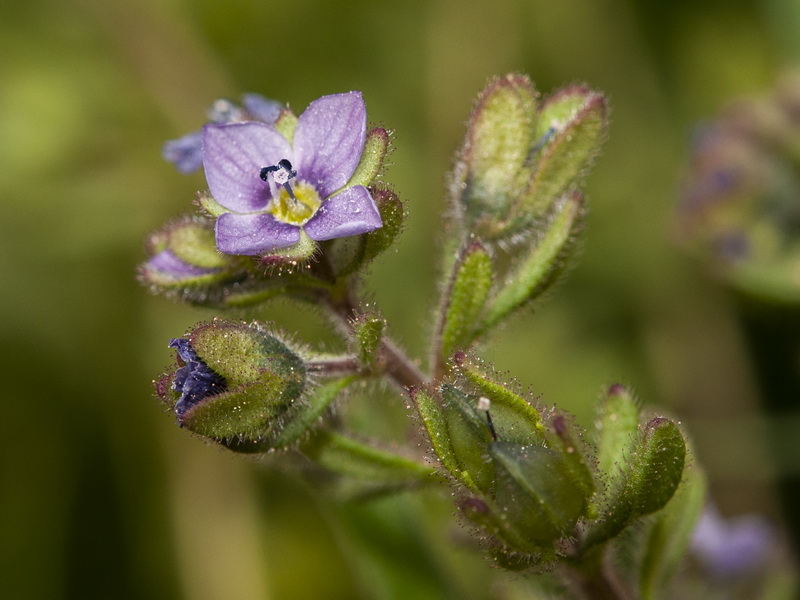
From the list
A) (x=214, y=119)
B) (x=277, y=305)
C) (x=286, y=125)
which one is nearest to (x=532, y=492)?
(x=286, y=125)

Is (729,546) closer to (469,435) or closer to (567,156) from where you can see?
(567,156)

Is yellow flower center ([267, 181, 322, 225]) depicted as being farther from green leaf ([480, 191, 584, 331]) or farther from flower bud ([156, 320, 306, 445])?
green leaf ([480, 191, 584, 331])

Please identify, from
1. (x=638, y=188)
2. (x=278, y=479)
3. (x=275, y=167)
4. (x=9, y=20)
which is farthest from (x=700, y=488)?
(x=9, y=20)

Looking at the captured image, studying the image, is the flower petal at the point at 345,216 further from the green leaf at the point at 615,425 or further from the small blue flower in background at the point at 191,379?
the green leaf at the point at 615,425

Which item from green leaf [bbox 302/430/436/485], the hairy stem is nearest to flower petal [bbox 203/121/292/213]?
the hairy stem

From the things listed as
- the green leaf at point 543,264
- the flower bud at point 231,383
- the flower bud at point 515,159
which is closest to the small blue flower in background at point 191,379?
the flower bud at point 231,383

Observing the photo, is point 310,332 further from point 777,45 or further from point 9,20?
point 777,45
